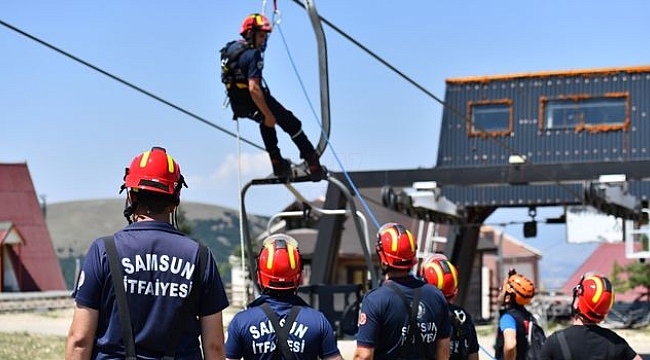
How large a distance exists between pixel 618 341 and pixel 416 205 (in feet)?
41.7

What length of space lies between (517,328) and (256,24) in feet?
11.0

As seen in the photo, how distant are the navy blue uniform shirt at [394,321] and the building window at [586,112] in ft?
72.6

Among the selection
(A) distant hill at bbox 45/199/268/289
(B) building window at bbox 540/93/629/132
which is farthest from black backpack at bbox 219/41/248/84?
(A) distant hill at bbox 45/199/268/289

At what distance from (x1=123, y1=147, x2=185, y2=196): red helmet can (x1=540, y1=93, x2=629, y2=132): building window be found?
956 inches

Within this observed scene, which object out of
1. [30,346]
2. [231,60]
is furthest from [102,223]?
[231,60]

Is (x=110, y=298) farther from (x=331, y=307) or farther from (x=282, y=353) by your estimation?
(x=331, y=307)

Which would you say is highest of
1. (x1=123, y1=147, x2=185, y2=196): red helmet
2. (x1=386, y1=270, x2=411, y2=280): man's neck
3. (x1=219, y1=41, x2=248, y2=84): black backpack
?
(x1=219, y1=41, x2=248, y2=84): black backpack

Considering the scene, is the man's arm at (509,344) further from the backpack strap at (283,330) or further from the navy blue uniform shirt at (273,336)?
the backpack strap at (283,330)

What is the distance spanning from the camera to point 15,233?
4319cm

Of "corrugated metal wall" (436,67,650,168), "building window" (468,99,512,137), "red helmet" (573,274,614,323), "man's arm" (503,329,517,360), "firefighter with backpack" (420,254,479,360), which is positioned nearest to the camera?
A: "red helmet" (573,274,614,323)

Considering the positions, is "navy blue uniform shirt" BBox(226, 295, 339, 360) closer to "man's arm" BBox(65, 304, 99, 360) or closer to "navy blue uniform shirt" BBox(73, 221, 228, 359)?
"navy blue uniform shirt" BBox(73, 221, 228, 359)

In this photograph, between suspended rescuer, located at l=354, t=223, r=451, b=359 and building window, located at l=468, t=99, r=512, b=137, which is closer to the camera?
suspended rescuer, located at l=354, t=223, r=451, b=359

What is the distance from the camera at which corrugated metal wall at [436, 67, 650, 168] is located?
28.2 m

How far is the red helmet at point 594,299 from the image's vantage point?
6.73 meters
